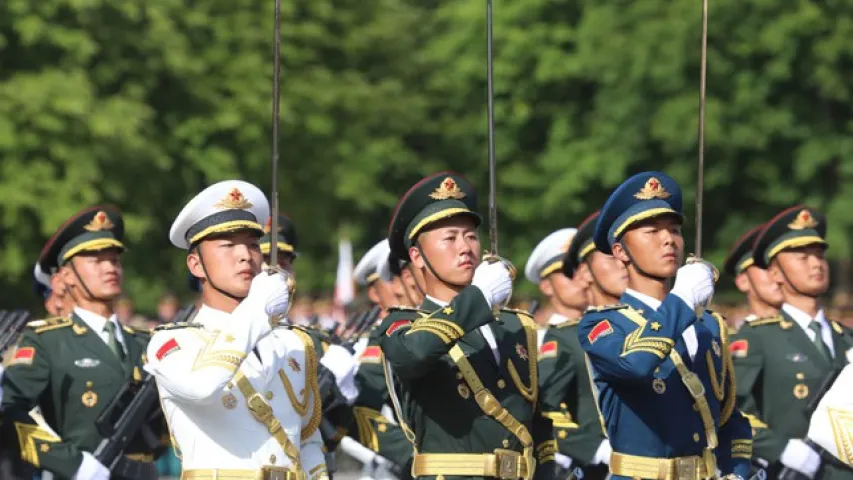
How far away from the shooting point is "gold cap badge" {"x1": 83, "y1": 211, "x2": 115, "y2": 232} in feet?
42.5

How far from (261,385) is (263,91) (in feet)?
83.1

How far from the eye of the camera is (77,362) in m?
12.6

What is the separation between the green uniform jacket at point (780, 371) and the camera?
1305cm

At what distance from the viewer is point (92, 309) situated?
1280 cm

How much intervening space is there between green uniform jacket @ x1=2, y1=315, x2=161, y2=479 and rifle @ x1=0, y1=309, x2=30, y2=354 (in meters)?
0.07

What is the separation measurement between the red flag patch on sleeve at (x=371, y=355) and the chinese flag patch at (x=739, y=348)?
2352mm

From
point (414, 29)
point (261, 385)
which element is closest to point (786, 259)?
point (261, 385)

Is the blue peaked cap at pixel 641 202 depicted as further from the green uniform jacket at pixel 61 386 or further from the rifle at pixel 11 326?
the rifle at pixel 11 326

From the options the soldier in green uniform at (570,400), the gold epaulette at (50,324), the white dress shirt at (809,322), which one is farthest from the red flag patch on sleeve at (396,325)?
the white dress shirt at (809,322)

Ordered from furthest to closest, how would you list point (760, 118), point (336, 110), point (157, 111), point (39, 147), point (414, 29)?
point (414, 29)
point (336, 110)
point (157, 111)
point (760, 118)
point (39, 147)

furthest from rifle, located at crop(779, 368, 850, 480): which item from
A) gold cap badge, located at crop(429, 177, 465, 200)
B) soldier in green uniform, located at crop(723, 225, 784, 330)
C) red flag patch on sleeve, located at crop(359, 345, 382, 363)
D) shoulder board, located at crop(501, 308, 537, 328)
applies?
gold cap badge, located at crop(429, 177, 465, 200)

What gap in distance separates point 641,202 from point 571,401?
3.36m

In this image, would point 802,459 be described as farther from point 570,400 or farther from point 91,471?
point 91,471

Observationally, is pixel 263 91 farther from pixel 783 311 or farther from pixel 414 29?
pixel 783 311
